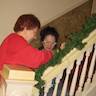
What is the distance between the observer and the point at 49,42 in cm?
352

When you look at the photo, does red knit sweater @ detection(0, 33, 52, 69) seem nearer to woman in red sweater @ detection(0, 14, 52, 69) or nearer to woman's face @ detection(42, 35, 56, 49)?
woman in red sweater @ detection(0, 14, 52, 69)

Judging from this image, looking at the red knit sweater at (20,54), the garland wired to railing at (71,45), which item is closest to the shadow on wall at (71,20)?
the garland wired to railing at (71,45)

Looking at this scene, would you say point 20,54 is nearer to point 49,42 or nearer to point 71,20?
point 49,42

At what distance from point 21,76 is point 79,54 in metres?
0.56

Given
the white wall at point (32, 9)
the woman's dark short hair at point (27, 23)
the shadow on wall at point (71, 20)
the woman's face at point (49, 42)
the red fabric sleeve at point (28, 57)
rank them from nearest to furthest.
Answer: the red fabric sleeve at point (28, 57) < the woman's dark short hair at point (27, 23) < the woman's face at point (49, 42) < the white wall at point (32, 9) < the shadow on wall at point (71, 20)

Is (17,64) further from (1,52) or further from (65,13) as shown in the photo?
(65,13)

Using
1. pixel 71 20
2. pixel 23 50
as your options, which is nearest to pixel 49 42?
pixel 23 50

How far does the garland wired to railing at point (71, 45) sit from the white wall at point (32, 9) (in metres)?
2.29

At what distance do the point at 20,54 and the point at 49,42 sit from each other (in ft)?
4.22

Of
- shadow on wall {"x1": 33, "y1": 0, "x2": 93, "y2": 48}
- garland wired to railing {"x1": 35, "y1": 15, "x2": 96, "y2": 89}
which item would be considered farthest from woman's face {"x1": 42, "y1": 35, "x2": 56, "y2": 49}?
shadow on wall {"x1": 33, "y1": 0, "x2": 93, "y2": 48}

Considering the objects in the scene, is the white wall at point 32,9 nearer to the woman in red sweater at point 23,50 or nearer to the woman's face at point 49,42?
the woman's face at point 49,42

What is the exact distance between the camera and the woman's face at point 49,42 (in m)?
3.48

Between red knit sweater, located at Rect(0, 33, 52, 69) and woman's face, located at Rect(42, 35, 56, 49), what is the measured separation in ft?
3.67

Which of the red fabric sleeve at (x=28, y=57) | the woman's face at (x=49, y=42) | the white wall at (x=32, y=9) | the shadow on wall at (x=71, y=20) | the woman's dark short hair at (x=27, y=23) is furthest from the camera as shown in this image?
the shadow on wall at (x=71, y=20)
